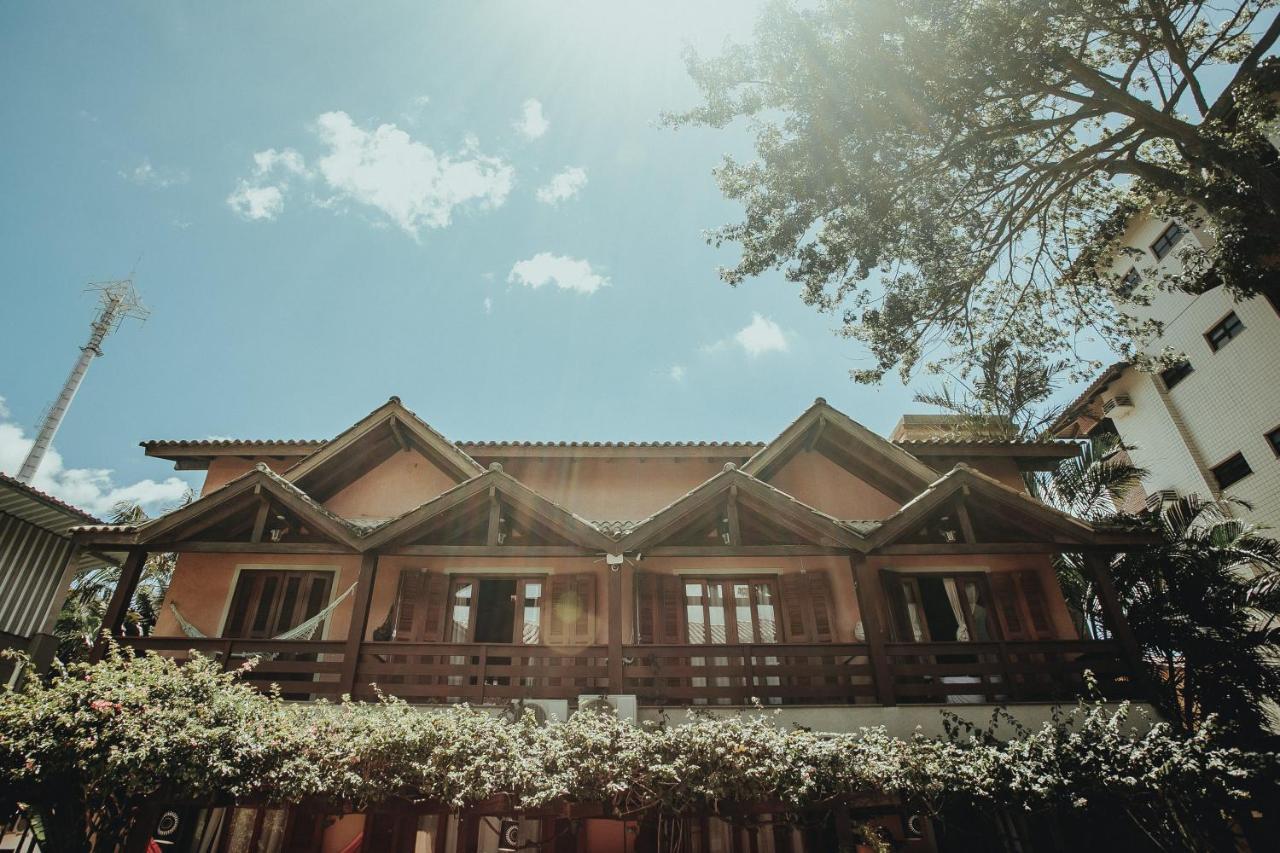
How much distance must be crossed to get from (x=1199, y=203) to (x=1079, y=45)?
3487 mm

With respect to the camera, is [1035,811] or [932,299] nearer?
[1035,811]

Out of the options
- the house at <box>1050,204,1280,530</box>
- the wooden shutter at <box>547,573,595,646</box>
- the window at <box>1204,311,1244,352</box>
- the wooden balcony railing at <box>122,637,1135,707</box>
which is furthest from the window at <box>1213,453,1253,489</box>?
the wooden shutter at <box>547,573,595,646</box>

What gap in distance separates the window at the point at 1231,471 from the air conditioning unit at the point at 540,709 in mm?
22577

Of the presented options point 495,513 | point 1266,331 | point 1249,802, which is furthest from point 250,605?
point 1266,331

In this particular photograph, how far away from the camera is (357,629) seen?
10.4 metres

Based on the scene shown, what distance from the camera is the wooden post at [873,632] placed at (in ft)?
32.7

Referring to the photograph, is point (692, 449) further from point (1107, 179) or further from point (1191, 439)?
point (1191, 439)

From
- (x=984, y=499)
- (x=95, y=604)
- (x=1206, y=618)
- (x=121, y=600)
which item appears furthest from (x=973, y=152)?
(x=95, y=604)

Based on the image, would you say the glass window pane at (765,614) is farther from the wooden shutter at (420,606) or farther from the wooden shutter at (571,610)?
the wooden shutter at (420,606)

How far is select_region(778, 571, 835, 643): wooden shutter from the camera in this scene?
1198cm

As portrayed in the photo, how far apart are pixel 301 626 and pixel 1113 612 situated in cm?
1349

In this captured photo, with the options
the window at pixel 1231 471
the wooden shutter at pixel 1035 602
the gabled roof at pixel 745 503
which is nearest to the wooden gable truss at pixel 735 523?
the gabled roof at pixel 745 503

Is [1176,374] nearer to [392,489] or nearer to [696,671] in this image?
[696,671]

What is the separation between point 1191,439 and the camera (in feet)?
71.8
